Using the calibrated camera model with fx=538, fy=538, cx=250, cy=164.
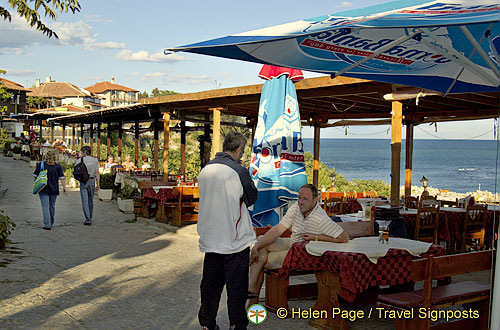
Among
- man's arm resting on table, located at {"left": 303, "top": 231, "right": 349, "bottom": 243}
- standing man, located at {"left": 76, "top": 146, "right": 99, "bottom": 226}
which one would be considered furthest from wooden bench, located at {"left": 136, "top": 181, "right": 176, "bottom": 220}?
man's arm resting on table, located at {"left": 303, "top": 231, "right": 349, "bottom": 243}

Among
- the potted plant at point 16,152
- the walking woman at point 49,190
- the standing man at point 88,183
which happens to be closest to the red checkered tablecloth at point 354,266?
the walking woman at point 49,190

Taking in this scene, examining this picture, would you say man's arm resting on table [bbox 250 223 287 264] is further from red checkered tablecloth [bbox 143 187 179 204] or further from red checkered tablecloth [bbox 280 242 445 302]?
red checkered tablecloth [bbox 143 187 179 204]

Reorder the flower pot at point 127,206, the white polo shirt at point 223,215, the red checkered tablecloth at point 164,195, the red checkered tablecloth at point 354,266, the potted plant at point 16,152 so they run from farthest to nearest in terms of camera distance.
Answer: the potted plant at point 16,152 → the flower pot at point 127,206 → the red checkered tablecloth at point 164,195 → the red checkered tablecloth at point 354,266 → the white polo shirt at point 223,215

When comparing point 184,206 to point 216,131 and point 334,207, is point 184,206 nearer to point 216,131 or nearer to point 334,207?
point 216,131

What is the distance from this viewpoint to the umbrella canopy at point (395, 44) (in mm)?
3412

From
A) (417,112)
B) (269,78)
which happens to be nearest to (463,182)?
(417,112)

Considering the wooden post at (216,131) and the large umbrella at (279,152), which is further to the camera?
the wooden post at (216,131)

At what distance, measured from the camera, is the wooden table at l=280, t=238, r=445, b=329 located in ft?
14.9

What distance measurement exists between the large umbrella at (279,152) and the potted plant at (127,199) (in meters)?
6.57

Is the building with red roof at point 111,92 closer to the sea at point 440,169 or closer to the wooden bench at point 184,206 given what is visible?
the sea at point 440,169

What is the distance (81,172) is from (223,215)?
7.12 meters

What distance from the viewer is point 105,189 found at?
15734mm

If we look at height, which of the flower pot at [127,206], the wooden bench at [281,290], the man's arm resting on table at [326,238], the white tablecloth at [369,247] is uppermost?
the man's arm resting on table at [326,238]

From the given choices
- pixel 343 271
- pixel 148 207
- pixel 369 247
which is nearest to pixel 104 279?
pixel 343 271
